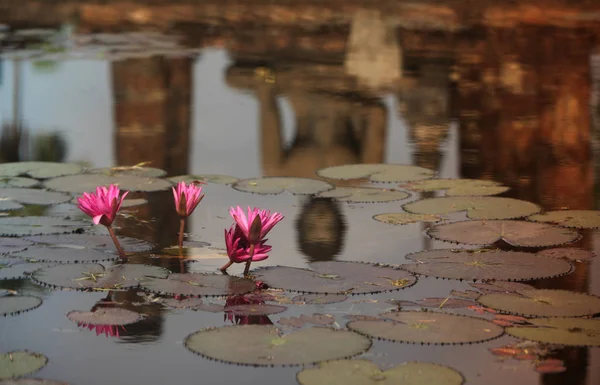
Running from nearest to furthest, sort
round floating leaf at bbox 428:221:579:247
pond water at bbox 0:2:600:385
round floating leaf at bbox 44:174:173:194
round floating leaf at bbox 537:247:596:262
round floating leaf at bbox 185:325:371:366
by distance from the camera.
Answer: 1. round floating leaf at bbox 185:325:371:366
2. pond water at bbox 0:2:600:385
3. round floating leaf at bbox 537:247:596:262
4. round floating leaf at bbox 428:221:579:247
5. round floating leaf at bbox 44:174:173:194

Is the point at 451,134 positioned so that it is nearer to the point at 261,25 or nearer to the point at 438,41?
the point at 438,41

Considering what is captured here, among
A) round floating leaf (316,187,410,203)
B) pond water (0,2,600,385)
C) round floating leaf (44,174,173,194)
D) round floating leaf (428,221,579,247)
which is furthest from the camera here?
round floating leaf (44,174,173,194)

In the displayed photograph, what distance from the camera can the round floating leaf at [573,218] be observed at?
3.57m

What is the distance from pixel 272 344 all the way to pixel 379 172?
2.02 metres

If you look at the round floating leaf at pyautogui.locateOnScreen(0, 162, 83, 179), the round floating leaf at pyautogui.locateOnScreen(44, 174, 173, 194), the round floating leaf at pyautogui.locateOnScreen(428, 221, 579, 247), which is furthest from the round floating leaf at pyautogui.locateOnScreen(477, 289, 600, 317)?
the round floating leaf at pyautogui.locateOnScreen(0, 162, 83, 179)

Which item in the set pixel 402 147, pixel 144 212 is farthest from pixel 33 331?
pixel 402 147

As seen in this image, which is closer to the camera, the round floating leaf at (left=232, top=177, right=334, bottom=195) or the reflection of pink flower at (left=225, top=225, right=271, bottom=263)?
the reflection of pink flower at (left=225, top=225, right=271, bottom=263)

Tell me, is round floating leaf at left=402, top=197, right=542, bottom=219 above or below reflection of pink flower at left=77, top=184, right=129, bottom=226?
below

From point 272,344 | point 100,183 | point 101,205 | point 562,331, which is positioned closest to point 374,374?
point 272,344

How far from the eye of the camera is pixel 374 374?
228 cm

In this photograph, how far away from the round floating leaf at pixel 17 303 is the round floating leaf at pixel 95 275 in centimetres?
11

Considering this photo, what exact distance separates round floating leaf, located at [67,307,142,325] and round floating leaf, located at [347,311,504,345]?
19.5 inches

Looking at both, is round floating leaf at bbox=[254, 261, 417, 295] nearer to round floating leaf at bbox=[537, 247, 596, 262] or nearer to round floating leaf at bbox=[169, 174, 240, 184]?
round floating leaf at bbox=[537, 247, 596, 262]

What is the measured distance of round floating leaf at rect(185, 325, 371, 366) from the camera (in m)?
2.39
